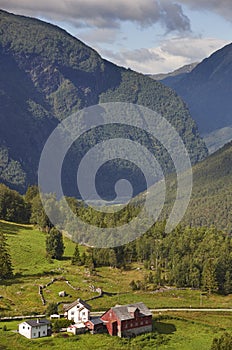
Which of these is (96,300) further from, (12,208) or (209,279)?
(12,208)

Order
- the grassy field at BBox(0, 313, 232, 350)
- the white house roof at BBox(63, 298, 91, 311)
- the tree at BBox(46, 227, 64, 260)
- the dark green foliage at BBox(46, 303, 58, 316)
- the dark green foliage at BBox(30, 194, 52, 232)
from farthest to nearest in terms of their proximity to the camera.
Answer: the dark green foliage at BBox(30, 194, 52, 232), the tree at BBox(46, 227, 64, 260), the dark green foliage at BBox(46, 303, 58, 316), the white house roof at BBox(63, 298, 91, 311), the grassy field at BBox(0, 313, 232, 350)

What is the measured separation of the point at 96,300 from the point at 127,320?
1880cm

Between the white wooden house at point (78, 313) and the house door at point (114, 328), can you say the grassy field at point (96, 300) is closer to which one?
the house door at point (114, 328)

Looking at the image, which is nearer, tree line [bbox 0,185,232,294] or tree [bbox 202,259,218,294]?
tree [bbox 202,259,218,294]

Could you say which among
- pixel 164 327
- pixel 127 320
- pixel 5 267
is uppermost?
pixel 5 267

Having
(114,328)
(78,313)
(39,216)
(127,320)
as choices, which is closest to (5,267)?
(78,313)

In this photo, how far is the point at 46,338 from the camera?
3349 inches

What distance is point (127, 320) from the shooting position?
89.9 metres

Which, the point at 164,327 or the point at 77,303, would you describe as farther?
the point at 164,327

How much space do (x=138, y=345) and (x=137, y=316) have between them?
612cm

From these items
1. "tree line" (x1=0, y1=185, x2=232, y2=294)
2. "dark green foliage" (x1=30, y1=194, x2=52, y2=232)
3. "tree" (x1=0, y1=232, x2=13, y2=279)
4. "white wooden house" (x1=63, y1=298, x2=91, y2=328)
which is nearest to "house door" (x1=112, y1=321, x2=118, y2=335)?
"white wooden house" (x1=63, y1=298, x2=91, y2=328)

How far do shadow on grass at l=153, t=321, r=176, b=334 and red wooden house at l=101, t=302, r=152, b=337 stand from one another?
5.71ft

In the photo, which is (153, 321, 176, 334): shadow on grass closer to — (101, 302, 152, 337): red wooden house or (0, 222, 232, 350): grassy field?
(0, 222, 232, 350): grassy field

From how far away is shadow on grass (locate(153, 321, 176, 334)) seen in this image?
92244 millimetres
